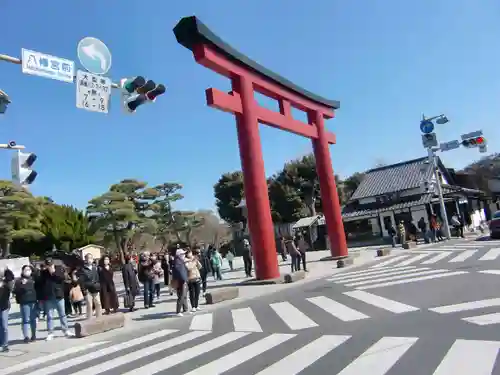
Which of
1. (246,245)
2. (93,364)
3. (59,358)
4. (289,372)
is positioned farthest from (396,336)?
(246,245)

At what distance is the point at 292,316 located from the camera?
334 inches

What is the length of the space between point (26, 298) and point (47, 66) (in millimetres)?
4925

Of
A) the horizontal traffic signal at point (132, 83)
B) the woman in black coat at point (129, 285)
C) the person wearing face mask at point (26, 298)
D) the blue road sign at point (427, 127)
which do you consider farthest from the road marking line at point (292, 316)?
the blue road sign at point (427, 127)

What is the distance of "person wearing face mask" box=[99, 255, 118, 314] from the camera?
11.7 m

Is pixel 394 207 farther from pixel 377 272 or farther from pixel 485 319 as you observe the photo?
pixel 485 319

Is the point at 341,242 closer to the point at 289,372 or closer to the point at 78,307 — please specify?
the point at 78,307

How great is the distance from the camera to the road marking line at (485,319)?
19.8ft

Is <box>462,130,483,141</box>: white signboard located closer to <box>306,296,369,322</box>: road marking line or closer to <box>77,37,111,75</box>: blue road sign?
<box>306,296,369,322</box>: road marking line

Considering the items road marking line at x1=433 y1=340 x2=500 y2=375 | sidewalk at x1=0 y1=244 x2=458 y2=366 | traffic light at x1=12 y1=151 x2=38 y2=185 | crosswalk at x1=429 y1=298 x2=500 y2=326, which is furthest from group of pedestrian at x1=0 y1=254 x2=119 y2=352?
road marking line at x1=433 y1=340 x2=500 y2=375

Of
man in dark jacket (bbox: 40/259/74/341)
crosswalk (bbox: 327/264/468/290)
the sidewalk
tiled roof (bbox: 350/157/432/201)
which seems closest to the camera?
the sidewalk

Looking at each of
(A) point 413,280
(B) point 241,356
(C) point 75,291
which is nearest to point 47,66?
(B) point 241,356

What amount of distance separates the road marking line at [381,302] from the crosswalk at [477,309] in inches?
20.2

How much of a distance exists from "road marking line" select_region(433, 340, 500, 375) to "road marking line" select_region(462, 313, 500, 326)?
0.99m

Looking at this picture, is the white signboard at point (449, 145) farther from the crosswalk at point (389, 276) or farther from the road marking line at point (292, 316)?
the road marking line at point (292, 316)
